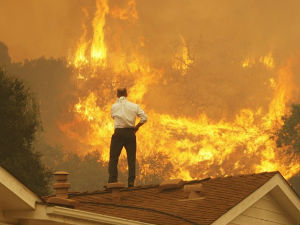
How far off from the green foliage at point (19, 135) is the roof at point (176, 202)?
19.7 meters

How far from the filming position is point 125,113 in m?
14.1

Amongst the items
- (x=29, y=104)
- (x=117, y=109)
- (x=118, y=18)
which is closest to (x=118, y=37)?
(x=118, y=18)

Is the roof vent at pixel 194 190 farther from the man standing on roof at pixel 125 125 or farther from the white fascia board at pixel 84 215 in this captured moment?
the man standing on roof at pixel 125 125

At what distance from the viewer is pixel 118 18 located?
59.2 meters

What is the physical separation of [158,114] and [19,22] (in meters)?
12.3

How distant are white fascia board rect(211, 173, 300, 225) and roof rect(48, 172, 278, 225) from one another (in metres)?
0.05

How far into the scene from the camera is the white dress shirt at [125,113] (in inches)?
556

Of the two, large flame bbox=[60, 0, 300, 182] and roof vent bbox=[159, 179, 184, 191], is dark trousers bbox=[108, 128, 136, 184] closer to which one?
roof vent bbox=[159, 179, 184, 191]

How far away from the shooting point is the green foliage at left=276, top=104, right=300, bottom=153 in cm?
5762

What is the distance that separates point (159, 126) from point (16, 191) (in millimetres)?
49442

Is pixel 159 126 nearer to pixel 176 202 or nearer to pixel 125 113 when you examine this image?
pixel 125 113

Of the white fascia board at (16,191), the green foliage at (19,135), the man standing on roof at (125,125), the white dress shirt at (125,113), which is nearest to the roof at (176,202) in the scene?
the man standing on roof at (125,125)

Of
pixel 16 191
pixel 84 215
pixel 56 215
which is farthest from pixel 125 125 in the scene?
pixel 16 191

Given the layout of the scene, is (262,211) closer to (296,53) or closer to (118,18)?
(118,18)
